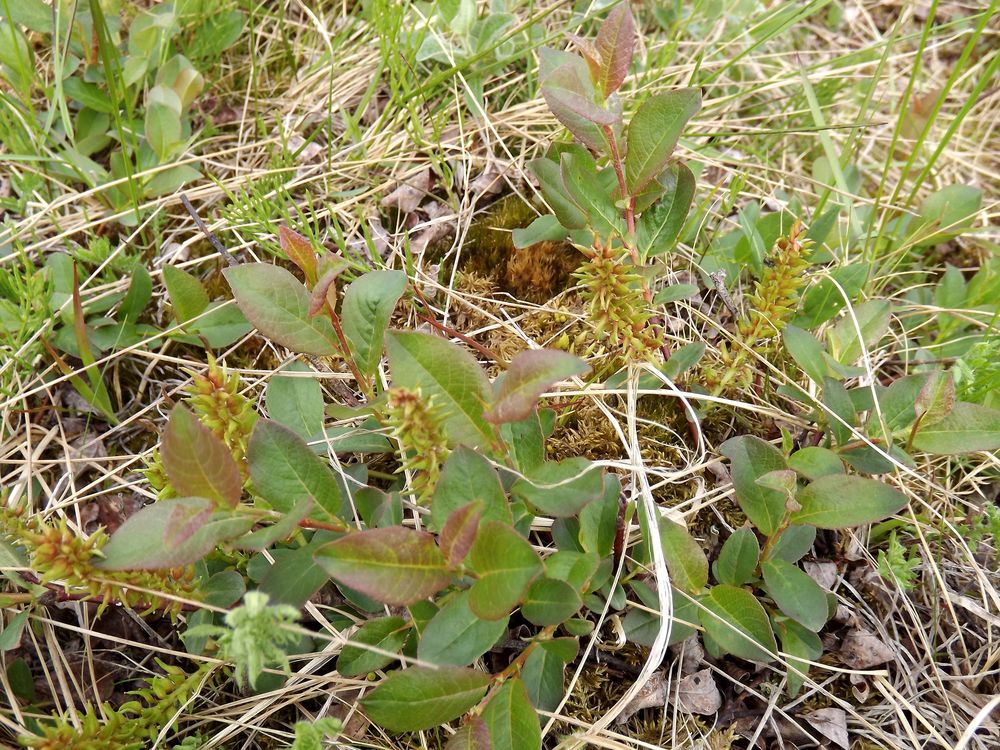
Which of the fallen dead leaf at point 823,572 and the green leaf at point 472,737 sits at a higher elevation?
the green leaf at point 472,737

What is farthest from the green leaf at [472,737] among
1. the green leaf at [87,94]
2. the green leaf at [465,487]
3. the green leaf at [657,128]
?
the green leaf at [87,94]

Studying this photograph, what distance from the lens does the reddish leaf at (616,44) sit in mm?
1691

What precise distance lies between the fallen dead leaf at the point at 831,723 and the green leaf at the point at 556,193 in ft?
4.14

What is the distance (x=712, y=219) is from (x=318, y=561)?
1.65 m

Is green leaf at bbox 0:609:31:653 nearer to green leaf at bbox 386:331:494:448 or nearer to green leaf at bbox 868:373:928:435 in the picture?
green leaf at bbox 386:331:494:448

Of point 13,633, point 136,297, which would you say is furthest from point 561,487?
point 136,297

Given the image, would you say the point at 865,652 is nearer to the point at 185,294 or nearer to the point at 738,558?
the point at 738,558

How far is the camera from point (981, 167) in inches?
113

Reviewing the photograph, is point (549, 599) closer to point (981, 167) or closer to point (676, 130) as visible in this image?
point (676, 130)

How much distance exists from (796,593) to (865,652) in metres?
0.34

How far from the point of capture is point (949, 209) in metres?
2.37

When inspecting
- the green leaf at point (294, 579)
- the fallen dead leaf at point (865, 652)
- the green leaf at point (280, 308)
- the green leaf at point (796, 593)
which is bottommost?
the fallen dead leaf at point (865, 652)

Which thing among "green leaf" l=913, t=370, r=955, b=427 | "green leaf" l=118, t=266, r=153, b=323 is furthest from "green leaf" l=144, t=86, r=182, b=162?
"green leaf" l=913, t=370, r=955, b=427

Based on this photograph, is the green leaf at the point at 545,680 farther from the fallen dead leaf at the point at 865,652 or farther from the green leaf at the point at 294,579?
the fallen dead leaf at the point at 865,652
